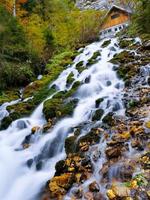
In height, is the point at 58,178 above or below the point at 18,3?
below

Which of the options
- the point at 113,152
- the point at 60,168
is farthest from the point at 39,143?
the point at 113,152

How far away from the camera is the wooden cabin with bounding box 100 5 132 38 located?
38.6 m

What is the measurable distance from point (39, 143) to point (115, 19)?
1190 inches

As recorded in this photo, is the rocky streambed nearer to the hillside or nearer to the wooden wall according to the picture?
the hillside

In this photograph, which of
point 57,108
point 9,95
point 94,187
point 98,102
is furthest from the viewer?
point 9,95

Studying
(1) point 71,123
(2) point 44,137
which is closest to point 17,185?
(2) point 44,137

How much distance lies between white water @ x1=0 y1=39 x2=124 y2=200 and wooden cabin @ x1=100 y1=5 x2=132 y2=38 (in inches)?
884

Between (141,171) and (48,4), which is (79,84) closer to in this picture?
(141,171)

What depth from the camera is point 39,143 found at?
462 inches

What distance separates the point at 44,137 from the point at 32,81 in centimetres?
947

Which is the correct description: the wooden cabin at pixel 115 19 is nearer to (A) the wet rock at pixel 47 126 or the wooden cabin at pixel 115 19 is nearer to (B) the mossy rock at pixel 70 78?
(B) the mossy rock at pixel 70 78

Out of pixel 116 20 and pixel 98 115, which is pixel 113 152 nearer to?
pixel 98 115

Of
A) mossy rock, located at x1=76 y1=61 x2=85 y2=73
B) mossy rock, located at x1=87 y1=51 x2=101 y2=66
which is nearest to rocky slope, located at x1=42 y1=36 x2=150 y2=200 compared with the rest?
mossy rock, located at x1=76 y1=61 x2=85 y2=73

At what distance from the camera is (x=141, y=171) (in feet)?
26.0
